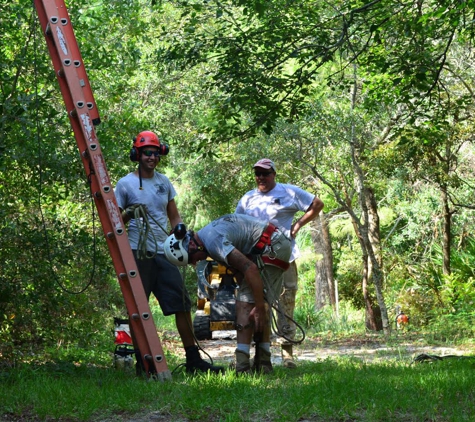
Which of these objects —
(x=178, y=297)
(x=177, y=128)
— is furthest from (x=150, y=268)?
(x=177, y=128)

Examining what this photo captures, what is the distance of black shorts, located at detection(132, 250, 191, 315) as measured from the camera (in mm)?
8062

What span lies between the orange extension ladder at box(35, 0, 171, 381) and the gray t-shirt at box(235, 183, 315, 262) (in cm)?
188

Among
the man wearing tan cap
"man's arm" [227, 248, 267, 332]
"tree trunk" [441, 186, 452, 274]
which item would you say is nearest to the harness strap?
"man's arm" [227, 248, 267, 332]

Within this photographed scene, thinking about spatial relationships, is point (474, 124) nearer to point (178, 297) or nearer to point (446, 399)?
point (178, 297)

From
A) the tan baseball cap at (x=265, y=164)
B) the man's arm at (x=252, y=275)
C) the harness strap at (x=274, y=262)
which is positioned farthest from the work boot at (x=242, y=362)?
the tan baseball cap at (x=265, y=164)

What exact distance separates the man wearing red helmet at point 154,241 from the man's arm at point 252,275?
77 cm

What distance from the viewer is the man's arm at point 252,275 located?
7.35m

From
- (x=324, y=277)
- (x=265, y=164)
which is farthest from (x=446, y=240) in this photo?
(x=265, y=164)

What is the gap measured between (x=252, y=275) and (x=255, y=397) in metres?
1.55

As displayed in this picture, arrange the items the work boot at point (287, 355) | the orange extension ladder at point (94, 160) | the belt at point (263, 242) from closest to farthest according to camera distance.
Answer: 1. the orange extension ladder at point (94, 160)
2. the belt at point (263, 242)
3. the work boot at point (287, 355)

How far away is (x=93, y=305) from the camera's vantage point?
1239 cm

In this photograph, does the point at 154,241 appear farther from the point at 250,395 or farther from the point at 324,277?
the point at 324,277

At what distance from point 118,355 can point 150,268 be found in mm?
1226

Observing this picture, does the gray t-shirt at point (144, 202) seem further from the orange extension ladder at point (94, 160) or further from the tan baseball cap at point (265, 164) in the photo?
the tan baseball cap at point (265, 164)
